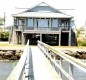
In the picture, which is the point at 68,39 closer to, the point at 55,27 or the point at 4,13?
the point at 55,27

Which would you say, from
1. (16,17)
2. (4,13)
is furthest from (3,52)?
(4,13)

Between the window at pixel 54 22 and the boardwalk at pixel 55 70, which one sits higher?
the window at pixel 54 22

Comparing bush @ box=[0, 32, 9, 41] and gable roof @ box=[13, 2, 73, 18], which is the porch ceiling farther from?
bush @ box=[0, 32, 9, 41]

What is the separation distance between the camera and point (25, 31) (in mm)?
44094

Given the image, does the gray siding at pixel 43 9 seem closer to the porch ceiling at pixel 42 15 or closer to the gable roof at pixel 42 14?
the gable roof at pixel 42 14

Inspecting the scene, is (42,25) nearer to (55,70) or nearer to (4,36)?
(4,36)

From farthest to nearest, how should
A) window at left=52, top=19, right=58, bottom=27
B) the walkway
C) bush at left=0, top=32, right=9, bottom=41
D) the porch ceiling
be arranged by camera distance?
bush at left=0, top=32, right=9, bottom=41 < window at left=52, top=19, right=58, bottom=27 < the porch ceiling < the walkway

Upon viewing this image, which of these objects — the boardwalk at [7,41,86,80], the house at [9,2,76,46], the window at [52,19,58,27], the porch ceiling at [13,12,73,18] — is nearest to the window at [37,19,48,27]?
the house at [9,2,76,46]

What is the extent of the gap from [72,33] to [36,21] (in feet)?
19.9

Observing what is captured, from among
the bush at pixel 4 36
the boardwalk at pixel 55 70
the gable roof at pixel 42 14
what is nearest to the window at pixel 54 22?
the gable roof at pixel 42 14

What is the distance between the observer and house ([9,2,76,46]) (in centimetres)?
4447

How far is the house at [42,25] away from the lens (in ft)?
146

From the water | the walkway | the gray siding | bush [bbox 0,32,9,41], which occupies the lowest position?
the water

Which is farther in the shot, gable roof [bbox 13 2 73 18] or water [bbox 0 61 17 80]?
gable roof [bbox 13 2 73 18]
